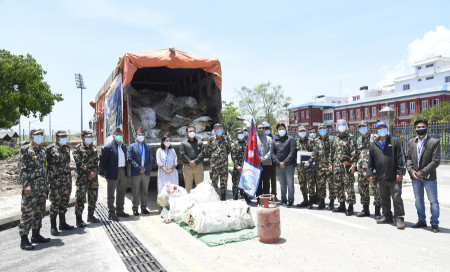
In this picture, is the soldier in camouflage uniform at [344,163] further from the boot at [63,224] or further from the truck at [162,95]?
the boot at [63,224]

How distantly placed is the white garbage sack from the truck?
272cm

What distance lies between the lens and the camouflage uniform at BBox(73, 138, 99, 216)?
5840 millimetres

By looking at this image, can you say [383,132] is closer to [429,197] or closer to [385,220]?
[429,197]

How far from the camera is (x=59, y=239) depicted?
513 centimetres

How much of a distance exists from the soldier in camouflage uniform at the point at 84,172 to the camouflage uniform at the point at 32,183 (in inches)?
33.9

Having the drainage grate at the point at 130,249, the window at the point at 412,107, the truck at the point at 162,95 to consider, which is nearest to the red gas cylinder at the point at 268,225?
the drainage grate at the point at 130,249

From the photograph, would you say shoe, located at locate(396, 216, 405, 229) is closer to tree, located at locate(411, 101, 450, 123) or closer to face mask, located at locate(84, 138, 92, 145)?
face mask, located at locate(84, 138, 92, 145)

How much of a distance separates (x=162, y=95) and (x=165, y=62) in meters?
2.79

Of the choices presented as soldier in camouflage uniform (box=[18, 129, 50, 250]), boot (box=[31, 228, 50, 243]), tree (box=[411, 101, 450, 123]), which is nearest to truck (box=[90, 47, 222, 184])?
soldier in camouflage uniform (box=[18, 129, 50, 250])

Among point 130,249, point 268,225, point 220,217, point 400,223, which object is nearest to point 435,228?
point 400,223

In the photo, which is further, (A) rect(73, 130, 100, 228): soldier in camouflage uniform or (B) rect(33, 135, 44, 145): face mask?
(A) rect(73, 130, 100, 228): soldier in camouflage uniform

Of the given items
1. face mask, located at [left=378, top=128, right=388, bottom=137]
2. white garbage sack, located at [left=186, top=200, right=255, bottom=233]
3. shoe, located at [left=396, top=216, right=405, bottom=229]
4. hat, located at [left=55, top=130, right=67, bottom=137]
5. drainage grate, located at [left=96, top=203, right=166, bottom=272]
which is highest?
hat, located at [left=55, top=130, right=67, bottom=137]

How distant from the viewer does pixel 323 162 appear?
6402 millimetres

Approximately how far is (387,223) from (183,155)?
→ 423cm
